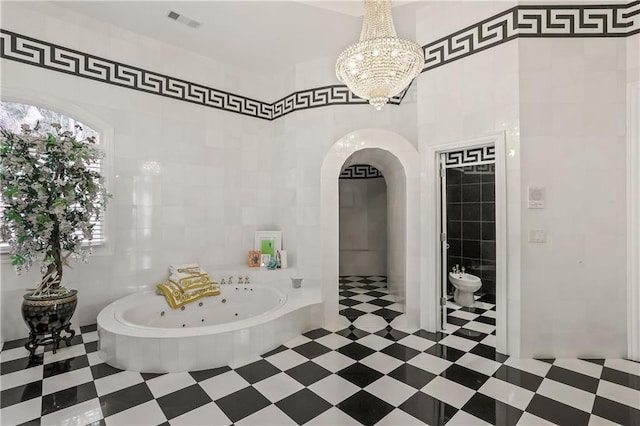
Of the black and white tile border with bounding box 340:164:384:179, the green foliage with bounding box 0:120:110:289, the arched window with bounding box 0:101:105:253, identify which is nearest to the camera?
the green foliage with bounding box 0:120:110:289

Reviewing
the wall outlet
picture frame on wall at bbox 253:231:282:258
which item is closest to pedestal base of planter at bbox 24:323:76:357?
picture frame on wall at bbox 253:231:282:258

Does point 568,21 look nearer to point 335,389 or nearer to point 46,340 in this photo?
point 335,389

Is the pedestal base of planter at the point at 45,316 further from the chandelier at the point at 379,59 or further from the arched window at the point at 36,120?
the chandelier at the point at 379,59

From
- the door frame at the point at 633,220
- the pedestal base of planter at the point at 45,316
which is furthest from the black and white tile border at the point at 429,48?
the pedestal base of planter at the point at 45,316

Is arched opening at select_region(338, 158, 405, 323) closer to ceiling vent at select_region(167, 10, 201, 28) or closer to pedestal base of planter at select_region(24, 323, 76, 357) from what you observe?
ceiling vent at select_region(167, 10, 201, 28)

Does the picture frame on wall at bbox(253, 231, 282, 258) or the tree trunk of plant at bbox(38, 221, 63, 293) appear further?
the picture frame on wall at bbox(253, 231, 282, 258)

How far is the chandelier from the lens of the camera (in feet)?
7.11

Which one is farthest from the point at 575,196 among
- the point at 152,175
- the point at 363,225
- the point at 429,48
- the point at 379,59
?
the point at 152,175

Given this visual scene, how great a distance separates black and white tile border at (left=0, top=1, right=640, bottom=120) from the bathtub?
2.52 meters

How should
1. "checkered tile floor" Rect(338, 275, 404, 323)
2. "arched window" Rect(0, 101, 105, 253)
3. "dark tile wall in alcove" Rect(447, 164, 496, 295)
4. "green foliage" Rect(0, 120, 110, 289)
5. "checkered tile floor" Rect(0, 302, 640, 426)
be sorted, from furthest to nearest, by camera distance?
"dark tile wall in alcove" Rect(447, 164, 496, 295)
"checkered tile floor" Rect(338, 275, 404, 323)
"arched window" Rect(0, 101, 105, 253)
"green foliage" Rect(0, 120, 110, 289)
"checkered tile floor" Rect(0, 302, 640, 426)

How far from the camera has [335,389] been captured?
230cm

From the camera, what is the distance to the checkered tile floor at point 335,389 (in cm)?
198

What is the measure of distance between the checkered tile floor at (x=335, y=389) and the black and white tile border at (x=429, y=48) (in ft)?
9.43

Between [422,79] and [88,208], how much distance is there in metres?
3.74
